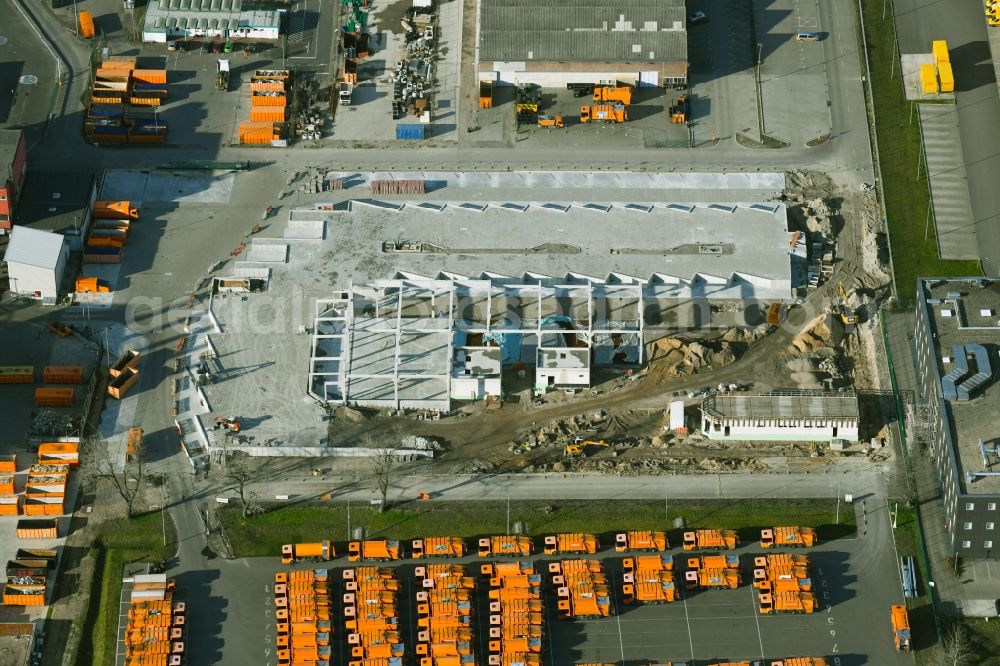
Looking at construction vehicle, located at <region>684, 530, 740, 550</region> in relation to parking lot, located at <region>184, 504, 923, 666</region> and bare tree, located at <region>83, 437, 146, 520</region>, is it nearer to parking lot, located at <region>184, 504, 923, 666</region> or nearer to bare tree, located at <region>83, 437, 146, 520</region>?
parking lot, located at <region>184, 504, 923, 666</region>

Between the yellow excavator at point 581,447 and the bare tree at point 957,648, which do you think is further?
the yellow excavator at point 581,447

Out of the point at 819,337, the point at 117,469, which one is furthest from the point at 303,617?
the point at 819,337

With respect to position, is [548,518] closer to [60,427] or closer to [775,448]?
[775,448]

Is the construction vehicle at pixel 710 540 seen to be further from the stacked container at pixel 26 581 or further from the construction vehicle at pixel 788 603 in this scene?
the stacked container at pixel 26 581

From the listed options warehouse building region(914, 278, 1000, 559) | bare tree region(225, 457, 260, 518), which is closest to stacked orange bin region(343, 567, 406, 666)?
bare tree region(225, 457, 260, 518)

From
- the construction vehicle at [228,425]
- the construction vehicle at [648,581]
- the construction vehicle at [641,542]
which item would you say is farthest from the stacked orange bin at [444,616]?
the construction vehicle at [228,425]

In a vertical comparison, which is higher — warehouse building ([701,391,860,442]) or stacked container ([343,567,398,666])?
warehouse building ([701,391,860,442])
